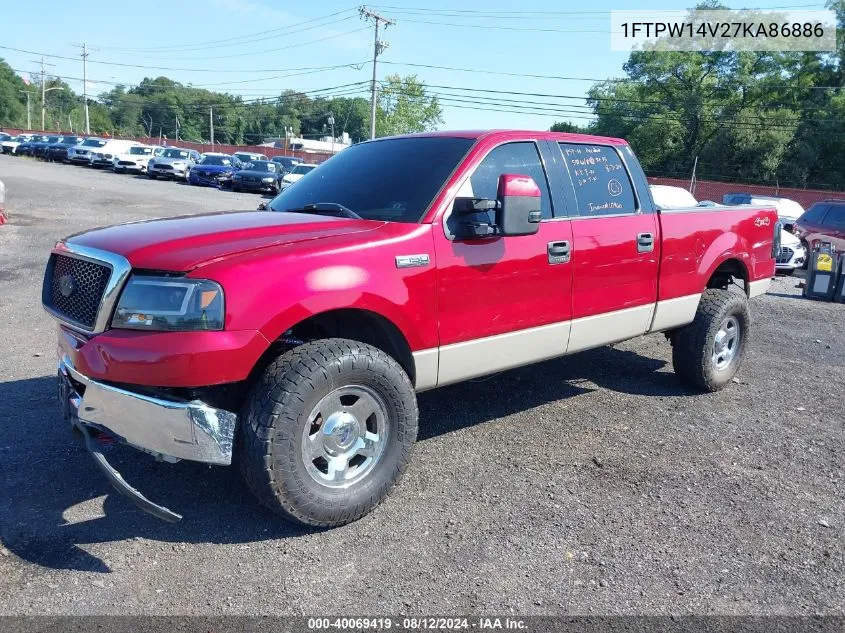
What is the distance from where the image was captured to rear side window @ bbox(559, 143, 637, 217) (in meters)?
4.79

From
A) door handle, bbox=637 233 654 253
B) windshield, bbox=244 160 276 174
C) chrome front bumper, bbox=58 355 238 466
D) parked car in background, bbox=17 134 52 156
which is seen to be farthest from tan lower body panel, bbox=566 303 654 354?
parked car in background, bbox=17 134 52 156

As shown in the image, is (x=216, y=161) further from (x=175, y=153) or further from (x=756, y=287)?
(x=756, y=287)

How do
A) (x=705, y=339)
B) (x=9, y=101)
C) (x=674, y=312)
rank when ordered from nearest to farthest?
(x=674, y=312), (x=705, y=339), (x=9, y=101)

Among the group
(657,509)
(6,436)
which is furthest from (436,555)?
(6,436)

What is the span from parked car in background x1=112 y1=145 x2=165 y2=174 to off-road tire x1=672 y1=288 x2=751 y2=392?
33.6 meters

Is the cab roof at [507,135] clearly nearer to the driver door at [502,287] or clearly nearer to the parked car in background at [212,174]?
the driver door at [502,287]

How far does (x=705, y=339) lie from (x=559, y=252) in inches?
76.8

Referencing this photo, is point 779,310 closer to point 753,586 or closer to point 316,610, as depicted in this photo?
point 753,586

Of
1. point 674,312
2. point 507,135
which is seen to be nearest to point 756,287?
point 674,312

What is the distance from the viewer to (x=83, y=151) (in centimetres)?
3866

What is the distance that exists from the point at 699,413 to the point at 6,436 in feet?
15.7

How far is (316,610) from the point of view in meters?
2.87

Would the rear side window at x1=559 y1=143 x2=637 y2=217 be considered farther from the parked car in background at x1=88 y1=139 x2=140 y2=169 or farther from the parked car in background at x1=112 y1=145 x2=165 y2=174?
the parked car in background at x1=88 y1=139 x2=140 y2=169

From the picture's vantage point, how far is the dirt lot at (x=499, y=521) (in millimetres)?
2992
